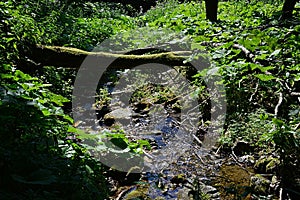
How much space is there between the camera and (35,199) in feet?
4.48

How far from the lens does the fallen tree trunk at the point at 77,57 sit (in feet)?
12.3

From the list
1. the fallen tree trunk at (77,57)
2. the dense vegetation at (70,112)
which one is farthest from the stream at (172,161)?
the fallen tree trunk at (77,57)

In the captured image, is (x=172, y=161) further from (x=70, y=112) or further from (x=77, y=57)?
(x=70, y=112)

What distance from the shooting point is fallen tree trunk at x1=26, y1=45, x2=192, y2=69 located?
3738 millimetres

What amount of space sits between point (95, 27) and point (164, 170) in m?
4.68

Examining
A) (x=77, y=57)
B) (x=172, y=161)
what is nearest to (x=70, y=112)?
(x=77, y=57)

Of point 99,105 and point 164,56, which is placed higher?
point 164,56

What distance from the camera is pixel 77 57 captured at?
3.86 metres

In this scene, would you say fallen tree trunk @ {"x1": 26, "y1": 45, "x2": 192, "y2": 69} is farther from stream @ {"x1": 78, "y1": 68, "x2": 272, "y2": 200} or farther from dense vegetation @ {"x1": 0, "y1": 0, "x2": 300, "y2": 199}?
stream @ {"x1": 78, "y1": 68, "x2": 272, "y2": 200}

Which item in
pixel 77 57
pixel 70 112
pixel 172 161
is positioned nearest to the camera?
pixel 172 161

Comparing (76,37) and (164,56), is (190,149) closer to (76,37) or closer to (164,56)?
(164,56)

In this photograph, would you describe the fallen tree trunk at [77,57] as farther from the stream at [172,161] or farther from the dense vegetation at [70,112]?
the stream at [172,161]

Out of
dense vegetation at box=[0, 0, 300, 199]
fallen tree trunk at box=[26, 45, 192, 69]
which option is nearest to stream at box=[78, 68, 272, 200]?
dense vegetation at box=[0, 0, 300, 199]

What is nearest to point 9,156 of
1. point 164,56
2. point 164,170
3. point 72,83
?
point 164,170
